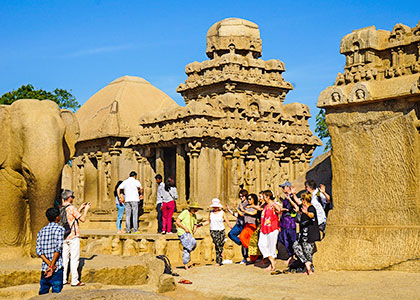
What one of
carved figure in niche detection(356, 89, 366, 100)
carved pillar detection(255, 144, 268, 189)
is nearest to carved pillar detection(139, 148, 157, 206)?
carved pillar detection(255, 144, 268, 189)

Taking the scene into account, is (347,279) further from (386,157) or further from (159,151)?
(159,151)

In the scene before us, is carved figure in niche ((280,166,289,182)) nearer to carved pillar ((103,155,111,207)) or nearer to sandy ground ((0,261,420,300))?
carved pillar ((103,155,111,207))

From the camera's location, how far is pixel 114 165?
879 inches

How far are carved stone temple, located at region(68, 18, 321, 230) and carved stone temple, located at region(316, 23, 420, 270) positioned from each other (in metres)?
8.64

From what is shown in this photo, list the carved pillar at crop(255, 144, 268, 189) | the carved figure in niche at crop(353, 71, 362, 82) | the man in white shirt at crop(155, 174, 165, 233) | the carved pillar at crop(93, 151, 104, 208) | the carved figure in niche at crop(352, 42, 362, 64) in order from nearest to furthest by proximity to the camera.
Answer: the carved figure in niche at crop(353, 71, 362, 82) → the carved figure in niche at crop(352, 42, 362, 64) → the man in white shirt at crop(155, 174, 165, 233) → the carved pillar at crop(255, 144, 268, 189) → the carved pillar at crop(93, 151, 104, 208)

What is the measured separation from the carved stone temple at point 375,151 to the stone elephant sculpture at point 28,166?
12.6 feet

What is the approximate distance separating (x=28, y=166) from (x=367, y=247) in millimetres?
4655

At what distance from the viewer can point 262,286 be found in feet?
29.0

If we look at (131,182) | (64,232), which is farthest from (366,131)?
(131,182)

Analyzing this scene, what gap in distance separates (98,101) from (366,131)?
16.6 m

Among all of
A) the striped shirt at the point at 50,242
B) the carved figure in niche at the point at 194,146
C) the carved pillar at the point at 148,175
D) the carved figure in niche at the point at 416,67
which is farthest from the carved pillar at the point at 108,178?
the striped shirt at the point at 50,242

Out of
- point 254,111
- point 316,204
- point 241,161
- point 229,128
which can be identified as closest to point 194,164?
point 229,128

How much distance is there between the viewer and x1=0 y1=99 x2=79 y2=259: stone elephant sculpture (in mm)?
8469

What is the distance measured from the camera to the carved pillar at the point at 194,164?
18016mm
